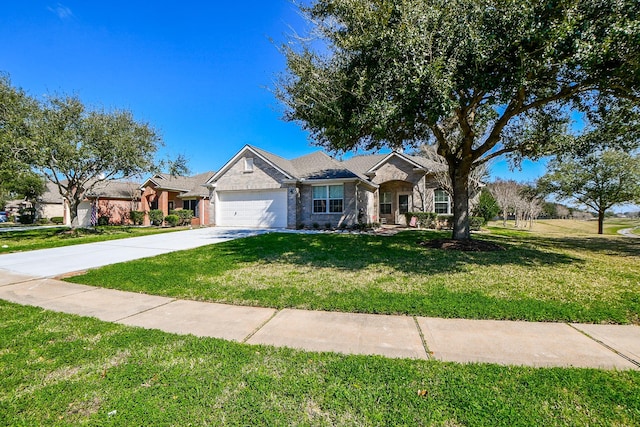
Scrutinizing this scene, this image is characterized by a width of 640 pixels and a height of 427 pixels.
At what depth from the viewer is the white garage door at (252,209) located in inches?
744

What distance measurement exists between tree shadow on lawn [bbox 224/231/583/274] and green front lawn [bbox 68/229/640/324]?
0.03 metres

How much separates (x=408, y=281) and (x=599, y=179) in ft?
77.1

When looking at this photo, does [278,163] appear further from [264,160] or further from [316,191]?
[316,191]

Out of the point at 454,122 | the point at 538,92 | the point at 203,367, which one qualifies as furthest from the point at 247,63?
the point at 203,367

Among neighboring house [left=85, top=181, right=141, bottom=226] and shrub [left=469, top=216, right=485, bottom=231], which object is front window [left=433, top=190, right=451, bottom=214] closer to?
shrub [left=469, top=216, right=485, bottom=231]

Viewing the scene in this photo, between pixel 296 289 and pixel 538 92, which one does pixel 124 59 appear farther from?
pixel 538 92

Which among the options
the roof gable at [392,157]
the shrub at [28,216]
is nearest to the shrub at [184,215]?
the roof gable at [392,157]

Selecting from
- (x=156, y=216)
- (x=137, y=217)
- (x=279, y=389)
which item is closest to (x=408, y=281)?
(x=279, y=389)

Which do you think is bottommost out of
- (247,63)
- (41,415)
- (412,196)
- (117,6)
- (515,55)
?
(41,415)

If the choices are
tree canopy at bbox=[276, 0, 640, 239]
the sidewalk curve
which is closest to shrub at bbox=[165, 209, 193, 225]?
tree canopy at bbox=[276, 0, 640, 239]

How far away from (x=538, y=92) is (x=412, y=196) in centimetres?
1224

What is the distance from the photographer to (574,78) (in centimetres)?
796

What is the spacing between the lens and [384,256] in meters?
8.77

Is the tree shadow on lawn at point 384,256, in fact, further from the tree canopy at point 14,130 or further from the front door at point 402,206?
the tree canopy at point 14,130
